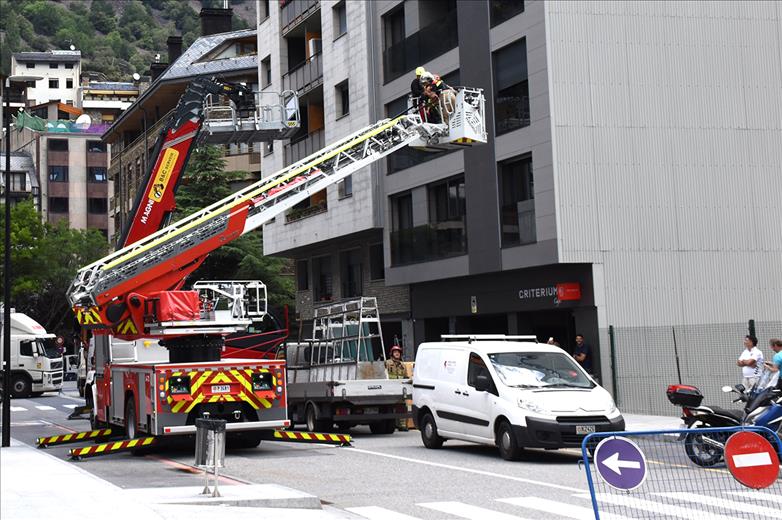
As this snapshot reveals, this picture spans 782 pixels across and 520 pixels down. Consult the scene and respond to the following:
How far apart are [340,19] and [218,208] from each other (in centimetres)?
2290

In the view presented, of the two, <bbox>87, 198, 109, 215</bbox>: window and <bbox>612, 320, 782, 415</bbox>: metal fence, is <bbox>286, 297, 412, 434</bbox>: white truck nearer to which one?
<bbox>612, 320, 782, 415</bbox>: metal fence

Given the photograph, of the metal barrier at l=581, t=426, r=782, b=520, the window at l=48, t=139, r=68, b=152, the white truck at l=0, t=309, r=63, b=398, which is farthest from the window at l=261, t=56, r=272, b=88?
the window at l=48, t=139, r=68, b=152

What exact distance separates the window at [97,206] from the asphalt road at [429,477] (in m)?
102

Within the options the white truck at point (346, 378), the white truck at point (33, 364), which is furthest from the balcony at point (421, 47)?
the white truck at point (33, 364)

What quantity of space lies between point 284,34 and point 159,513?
38030 millimetres

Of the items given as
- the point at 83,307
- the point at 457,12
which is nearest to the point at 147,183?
the point at 83,307

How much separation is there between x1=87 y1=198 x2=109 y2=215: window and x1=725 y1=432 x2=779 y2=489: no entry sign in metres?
119

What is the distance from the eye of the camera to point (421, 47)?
36.8 meters

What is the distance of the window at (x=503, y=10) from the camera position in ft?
102

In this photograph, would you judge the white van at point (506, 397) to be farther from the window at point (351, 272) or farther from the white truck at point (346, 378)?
the window at point (351, 272)

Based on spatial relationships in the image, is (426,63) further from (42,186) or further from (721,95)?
(42,186)

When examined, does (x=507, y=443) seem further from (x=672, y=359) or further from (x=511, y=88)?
(x=511, y=88)

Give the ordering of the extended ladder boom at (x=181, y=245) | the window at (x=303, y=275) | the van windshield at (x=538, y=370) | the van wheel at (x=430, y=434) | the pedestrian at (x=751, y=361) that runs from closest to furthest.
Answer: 1. the van windshield at (x=538, y=370)
2. the van wheel at (x=430, y=434)
3. the extended ladder boom at (x=181, y=245)
4. the pedestrian at (x=751, y=361)
5. the window at (x=303, y=275)

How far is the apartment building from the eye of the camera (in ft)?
97.0
